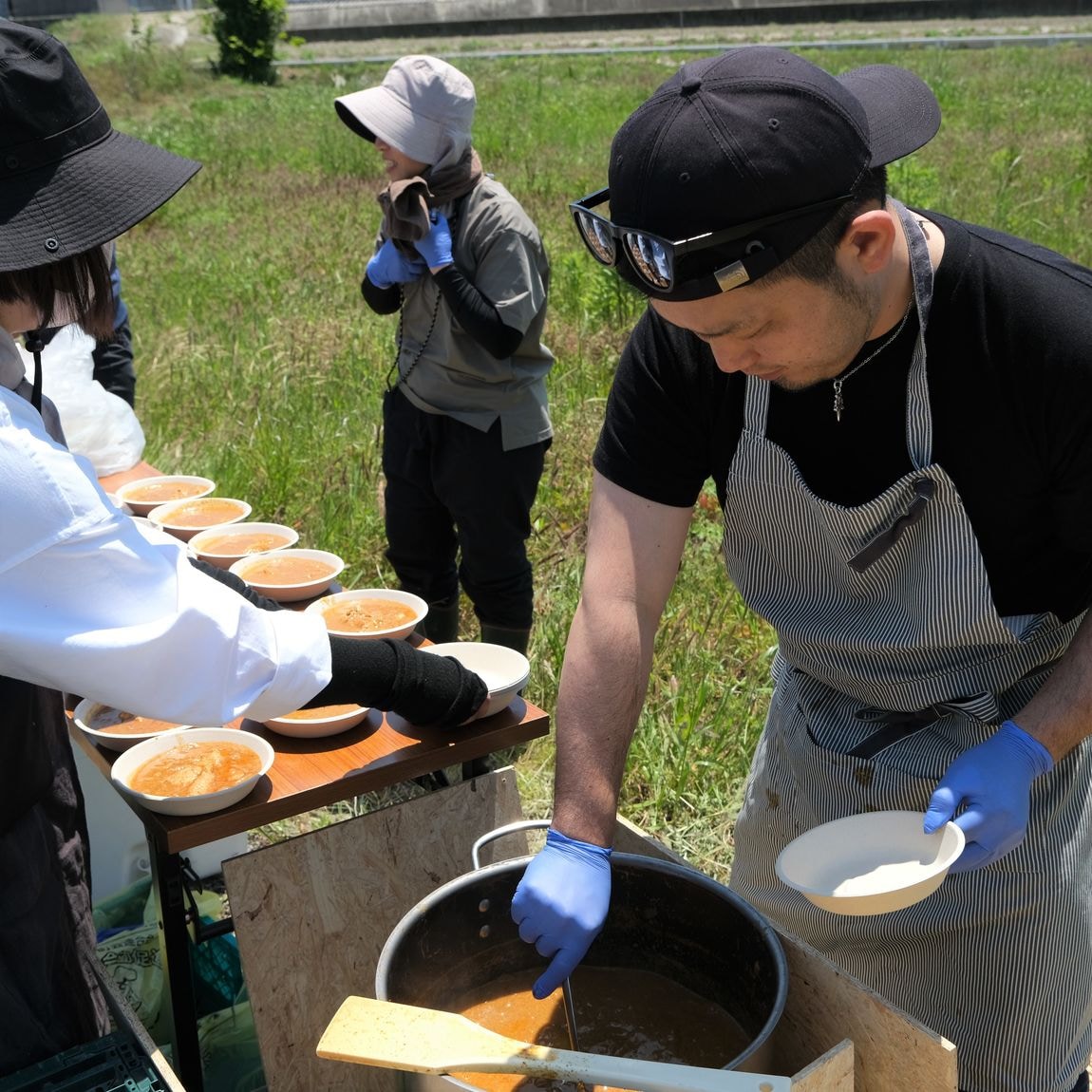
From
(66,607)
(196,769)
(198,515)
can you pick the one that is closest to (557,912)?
(66,607)

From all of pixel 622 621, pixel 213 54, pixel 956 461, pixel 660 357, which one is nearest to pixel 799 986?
pixel 622 621

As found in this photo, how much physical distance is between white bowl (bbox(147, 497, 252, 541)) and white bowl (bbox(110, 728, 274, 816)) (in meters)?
1.00

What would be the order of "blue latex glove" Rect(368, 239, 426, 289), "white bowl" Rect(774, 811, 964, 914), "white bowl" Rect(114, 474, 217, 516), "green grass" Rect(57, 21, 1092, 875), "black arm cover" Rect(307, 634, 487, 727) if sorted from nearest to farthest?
"white bowl" Rect(774, 811, 964, 914) < "black arm cover" Rect(307, 634, 487, 727) < "white bowl" Rect(114, 474, 217, 516) < "blue latex glove" Rect(368, 239, 426, 289) < "green grass" Rect(57, 21, 1092, 875)

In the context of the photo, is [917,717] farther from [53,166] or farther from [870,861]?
[53,166]

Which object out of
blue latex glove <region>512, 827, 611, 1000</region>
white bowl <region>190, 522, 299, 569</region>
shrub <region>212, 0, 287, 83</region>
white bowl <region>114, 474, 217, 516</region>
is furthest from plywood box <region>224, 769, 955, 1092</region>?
shrub <region>212, 0, 287, 83</region>

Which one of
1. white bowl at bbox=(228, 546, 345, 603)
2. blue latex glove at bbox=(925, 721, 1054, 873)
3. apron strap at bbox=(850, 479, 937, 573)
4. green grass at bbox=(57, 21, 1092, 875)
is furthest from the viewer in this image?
green grass at bbox=(57, 21, 1092, 875)

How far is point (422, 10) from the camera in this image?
35.4m

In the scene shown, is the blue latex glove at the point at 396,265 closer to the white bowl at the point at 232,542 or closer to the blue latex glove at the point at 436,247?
the blue latex glove at the point at 436,247

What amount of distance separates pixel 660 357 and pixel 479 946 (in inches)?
36.1

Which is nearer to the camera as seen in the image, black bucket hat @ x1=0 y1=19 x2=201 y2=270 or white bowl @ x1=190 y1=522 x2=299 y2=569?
black bucket hat @ x1=0 y1=19 x2=201 y2=270

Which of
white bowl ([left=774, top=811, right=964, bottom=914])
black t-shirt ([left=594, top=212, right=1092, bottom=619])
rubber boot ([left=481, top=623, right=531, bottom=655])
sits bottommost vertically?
rubber boot ([left=481, top=623, right=531, bottom=655])

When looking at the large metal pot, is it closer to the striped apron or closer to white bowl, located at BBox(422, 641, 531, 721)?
the striped apron

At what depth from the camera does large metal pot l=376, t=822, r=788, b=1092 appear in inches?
60.5

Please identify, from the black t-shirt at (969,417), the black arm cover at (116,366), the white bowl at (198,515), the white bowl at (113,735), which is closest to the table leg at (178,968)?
the white bowl at (113,735)
